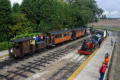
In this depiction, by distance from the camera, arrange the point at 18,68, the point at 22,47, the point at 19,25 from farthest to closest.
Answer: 1. the point at 19,25
2. the point at 22,47
3. the point at 18,68

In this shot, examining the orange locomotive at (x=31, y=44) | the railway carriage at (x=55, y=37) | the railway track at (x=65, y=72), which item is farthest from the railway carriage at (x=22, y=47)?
the railway track at (x=65, y=72)

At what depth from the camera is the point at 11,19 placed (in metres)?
21.8

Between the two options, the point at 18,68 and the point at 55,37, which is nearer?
the point at 18,68

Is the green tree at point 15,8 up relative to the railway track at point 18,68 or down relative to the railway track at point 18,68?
up

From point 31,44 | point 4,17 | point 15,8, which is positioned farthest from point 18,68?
point 15,8

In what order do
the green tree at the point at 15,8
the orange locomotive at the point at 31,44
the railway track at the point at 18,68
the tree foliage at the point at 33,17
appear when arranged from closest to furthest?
the railway track at the point at 18,68, the orange locomotive at the point at 31,44, the tree foliage at the point at 33,17, the green tree at the point at 15,8

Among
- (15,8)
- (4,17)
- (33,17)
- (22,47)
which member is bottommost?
(22,47)

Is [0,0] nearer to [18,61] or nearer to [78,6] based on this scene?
[18,61]

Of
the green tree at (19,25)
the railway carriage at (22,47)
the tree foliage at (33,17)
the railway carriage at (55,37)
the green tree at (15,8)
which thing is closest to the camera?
the railway carriage at (22,47)

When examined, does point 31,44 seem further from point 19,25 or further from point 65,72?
point 19,25

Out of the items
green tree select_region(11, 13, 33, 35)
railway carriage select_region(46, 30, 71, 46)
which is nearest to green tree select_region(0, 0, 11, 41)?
green tree select_region(11, 13, 33, 35)

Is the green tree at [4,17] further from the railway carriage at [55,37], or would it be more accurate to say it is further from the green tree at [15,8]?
the railway carriage at [55,37]

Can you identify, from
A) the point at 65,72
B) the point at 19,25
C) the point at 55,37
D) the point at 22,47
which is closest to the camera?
the point at 65,72

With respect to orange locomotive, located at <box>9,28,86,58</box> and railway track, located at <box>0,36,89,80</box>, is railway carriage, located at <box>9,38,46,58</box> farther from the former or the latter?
railway track, located at <box>0,36,89,80</box>
